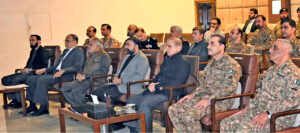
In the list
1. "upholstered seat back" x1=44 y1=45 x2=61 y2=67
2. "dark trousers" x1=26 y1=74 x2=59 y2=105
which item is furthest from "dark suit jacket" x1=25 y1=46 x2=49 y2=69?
"dark trousers" x1=26 y1=74 x2=59 y2=105

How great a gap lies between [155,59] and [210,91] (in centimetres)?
141

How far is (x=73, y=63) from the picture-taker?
6715mm

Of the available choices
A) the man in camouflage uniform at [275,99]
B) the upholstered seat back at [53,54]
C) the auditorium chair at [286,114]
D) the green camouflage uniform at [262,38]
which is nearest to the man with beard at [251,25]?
the green camouflage uniform at [262,38]

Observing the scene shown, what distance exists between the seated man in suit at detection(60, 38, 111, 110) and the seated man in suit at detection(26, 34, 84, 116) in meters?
0.30

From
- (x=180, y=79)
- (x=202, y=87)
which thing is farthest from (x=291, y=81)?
(x=180, y=79)

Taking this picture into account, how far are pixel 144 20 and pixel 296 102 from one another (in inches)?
356

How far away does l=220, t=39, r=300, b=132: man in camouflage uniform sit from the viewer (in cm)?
361

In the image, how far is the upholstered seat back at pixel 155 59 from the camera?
18.7ft

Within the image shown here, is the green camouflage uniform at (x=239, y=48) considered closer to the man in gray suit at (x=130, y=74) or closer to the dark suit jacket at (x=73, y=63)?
the man in gray suit at (x=130, y=74)

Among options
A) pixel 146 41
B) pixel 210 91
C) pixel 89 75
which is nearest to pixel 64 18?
pixel 146 41

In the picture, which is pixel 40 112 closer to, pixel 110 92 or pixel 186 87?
pixel 110 92

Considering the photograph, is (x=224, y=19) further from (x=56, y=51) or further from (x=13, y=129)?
(x=13, y=129)

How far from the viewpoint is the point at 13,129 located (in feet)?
19.2

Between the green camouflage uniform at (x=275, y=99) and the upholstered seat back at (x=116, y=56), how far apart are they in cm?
284
